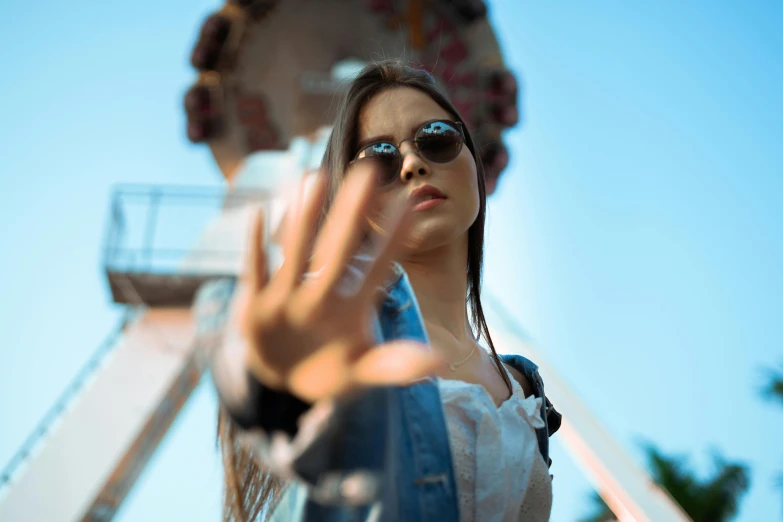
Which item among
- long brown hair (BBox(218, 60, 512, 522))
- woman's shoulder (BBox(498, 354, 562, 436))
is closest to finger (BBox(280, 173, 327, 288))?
long brown hair (BBox(218, 60, 512, 522))

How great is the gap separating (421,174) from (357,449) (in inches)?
32.1

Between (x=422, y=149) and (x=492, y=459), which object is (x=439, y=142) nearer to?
(x=422, y=149)

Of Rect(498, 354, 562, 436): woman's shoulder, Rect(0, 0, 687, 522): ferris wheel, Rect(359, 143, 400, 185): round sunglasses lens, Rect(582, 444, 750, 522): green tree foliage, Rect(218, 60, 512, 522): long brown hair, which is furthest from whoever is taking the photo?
Rect(582, 444, 750, 522): green tree foliage

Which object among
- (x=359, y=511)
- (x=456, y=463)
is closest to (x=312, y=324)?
(x=359, y=511)

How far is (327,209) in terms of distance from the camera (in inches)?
69.1

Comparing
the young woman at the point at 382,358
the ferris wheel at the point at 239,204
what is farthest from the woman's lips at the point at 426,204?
the ferris wheel at the point at 239,204

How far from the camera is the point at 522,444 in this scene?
153 centimetres

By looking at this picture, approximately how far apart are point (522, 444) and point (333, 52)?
428 inches

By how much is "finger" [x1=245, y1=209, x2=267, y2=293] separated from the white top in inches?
22.4

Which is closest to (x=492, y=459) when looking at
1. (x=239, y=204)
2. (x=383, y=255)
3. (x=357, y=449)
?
(x=357, y=449)

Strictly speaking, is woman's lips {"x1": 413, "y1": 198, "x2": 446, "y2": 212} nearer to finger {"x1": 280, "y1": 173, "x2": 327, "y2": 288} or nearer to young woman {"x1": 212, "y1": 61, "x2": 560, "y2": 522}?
young woman {"x1": 212, "y1": 61, "x2": 560, "y2": 522}

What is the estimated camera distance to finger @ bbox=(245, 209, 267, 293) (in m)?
0.98

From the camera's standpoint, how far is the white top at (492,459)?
141cm

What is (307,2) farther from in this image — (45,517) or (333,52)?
(45,517)
